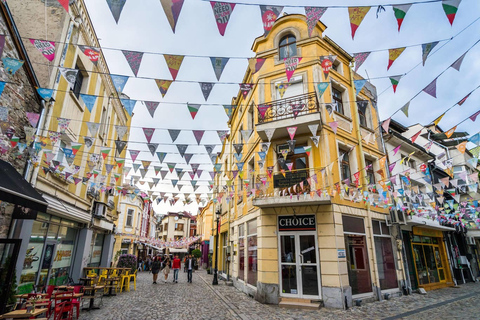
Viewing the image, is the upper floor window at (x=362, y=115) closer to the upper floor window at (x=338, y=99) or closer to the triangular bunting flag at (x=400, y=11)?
the upper floor window at (x=338, y=99)

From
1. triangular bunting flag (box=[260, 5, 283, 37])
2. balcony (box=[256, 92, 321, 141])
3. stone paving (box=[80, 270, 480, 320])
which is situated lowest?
stone paving (box=[80, 270, 480, 320])

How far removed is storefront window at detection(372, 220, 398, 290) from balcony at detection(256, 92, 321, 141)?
566 centimetres

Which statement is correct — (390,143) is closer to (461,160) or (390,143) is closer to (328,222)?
(328,222)

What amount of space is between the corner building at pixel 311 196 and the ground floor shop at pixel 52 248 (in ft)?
24.1

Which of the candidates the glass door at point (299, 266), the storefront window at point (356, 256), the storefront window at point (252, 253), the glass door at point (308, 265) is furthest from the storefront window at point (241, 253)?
the storefront window at point (356, 256)

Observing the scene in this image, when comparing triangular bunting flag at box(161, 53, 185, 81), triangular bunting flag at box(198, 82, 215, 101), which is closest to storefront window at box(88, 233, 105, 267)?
triangular bunting flag at box(198, 82, 215, 101)

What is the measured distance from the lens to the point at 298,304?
27.3ft

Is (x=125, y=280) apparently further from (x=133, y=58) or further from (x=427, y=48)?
(x=427, y=48)

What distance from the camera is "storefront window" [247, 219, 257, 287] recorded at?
10.6 m

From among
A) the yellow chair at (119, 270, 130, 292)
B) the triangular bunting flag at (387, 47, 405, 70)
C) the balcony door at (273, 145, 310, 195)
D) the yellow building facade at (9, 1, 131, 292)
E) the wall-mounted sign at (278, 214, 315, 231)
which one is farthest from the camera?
the yellow chair at (119, 270, 130, 292)

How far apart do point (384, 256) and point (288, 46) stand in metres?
10.6

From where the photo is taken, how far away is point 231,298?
A: 10188 mm

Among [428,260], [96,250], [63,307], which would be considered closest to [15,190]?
[63,307]

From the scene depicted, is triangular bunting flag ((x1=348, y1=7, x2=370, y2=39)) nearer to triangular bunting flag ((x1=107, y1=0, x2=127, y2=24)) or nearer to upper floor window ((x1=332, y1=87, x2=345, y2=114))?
triangular bunting flag ((x1=107, y1=0, x2=127, y2=24))
